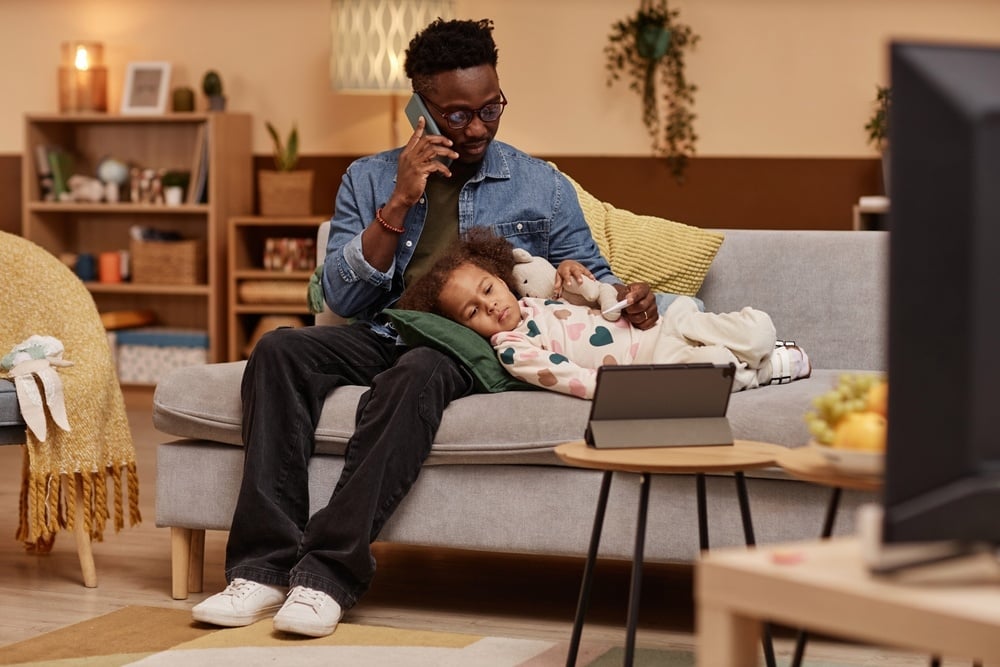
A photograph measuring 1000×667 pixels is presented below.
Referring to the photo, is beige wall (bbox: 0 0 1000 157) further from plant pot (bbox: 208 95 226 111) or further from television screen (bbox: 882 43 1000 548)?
television screen (bbox: 882 43 1000 548)

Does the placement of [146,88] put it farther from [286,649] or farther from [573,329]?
[286,649]

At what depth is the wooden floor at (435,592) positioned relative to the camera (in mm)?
2393

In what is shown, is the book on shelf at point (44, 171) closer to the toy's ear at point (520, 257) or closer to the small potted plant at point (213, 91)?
the small potted plant at point (213, 91)

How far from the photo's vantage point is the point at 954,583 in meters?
0.87

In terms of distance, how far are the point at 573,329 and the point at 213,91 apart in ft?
10.9

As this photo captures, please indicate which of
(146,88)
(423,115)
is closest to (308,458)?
(423,115)

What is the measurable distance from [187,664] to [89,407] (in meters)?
0.78

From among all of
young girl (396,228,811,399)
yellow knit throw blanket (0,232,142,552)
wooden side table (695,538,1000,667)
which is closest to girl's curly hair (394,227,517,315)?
young girl (396,228,811,399)

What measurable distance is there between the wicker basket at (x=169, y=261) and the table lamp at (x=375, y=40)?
1.06 m

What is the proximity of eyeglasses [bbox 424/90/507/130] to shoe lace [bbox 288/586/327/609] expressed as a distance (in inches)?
38.5

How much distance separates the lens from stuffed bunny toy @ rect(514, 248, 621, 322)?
2598mm

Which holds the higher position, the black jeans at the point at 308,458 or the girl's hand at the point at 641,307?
the girl's hand at the point at 641,307

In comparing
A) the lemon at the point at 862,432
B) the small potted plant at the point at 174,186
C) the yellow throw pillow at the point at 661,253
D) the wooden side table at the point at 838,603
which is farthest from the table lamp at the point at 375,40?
the wooden side table at the point at 838,603

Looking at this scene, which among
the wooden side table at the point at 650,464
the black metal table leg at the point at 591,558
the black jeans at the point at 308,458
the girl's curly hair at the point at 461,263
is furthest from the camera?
the girl's curly hair at the point at 461,263
